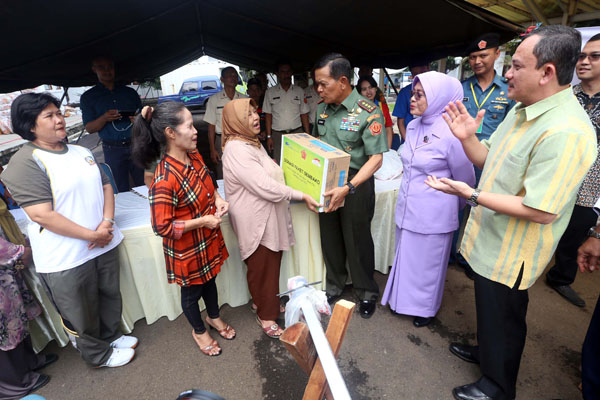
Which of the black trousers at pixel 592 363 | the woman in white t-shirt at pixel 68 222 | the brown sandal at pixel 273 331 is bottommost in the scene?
the brown sandal at pixel 273 331

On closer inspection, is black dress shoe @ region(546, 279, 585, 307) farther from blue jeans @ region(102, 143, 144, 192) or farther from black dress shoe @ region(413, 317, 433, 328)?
blue jeans @ region(102, 143, 144, 192)

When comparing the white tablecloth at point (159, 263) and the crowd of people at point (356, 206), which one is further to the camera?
the white tablecloth at point (159, 263)

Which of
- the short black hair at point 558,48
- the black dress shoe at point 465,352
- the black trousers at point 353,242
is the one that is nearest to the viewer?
the short black hair at point 558,48

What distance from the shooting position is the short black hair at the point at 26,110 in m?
1.46

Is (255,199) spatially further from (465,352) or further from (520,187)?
(465,352)

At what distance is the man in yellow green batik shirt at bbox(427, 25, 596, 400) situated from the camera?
1107 mm

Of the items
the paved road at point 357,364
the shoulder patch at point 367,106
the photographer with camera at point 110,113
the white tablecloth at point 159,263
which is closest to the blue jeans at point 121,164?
the photographer with camera at point 110,113

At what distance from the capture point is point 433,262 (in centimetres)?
205

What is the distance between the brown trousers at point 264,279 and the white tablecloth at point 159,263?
35cm

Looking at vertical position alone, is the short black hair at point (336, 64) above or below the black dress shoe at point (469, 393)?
above

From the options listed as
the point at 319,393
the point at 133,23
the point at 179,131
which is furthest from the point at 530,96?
the point at 133,23

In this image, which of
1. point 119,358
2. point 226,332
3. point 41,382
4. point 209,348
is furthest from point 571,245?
point 41,382

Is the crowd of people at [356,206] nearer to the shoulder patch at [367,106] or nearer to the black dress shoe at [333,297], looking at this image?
the shoulder patch at [367,106]

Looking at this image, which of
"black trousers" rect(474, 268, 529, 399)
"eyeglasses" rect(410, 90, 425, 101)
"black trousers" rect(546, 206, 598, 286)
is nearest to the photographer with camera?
"eyeglasses" rect(410, 90, 425, 101)
